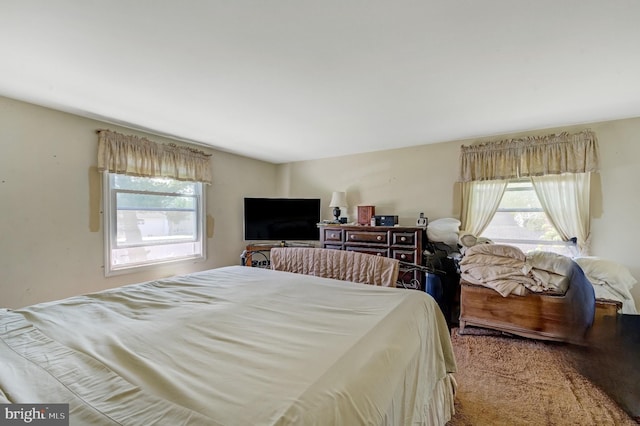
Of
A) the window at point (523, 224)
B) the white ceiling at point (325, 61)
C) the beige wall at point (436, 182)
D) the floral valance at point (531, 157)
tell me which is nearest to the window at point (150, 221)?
the white ceiling at point (325, 61)

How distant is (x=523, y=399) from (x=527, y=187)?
244 cm

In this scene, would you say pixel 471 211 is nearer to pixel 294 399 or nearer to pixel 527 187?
pixel 527 187

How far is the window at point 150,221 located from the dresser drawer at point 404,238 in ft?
8.88

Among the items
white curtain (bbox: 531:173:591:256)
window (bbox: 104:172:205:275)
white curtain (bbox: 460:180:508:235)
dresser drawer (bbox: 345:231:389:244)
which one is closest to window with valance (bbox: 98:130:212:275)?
window (bbox: 104:172:205:275)

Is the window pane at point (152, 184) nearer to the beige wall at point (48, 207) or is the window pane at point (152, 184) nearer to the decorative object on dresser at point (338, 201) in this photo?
the beige wall at point (48, 207)

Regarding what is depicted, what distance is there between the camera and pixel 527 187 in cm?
327

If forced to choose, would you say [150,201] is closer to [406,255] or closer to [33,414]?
[33,414]

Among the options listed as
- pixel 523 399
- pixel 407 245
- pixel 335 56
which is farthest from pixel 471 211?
pixel 335 56

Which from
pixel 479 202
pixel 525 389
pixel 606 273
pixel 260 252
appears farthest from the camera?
pixel 260 252

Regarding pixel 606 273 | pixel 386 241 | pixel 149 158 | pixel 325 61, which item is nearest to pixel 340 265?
pixel 386 241

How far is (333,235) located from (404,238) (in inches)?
39.9

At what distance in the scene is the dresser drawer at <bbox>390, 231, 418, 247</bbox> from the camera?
130 inches

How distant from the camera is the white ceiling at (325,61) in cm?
133

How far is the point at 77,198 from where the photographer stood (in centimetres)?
268
